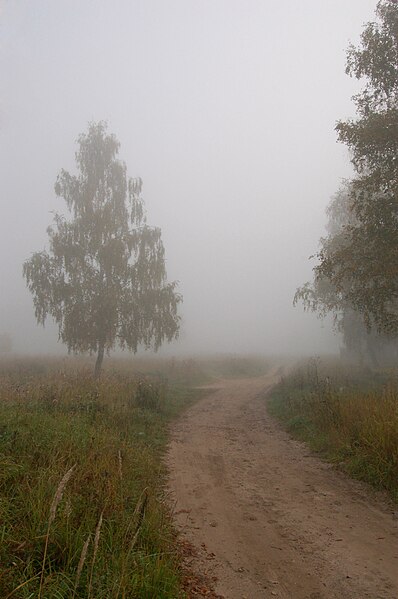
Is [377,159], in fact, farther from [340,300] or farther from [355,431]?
[340,300]

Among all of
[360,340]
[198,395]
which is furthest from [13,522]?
[360,340]

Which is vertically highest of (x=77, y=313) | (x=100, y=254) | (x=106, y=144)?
(x=106, y=144)

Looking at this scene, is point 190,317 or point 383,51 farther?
point 190,317

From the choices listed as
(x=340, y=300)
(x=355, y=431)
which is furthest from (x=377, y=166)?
(x=340, y=300)

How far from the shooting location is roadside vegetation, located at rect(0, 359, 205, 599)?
3.07m

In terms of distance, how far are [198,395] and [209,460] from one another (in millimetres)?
10017

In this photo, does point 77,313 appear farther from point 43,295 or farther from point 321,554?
point 321,554

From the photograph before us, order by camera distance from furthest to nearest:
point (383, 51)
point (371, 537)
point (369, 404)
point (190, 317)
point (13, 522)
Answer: point (190, 317) → point (383, 51) → point (369, 404) → point (371, 537) → point (13, 522)

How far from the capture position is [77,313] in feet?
64.2

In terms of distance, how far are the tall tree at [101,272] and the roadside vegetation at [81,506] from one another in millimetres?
9858

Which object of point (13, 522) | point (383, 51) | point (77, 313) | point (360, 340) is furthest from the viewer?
point (360, 340)

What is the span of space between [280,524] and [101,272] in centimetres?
1746

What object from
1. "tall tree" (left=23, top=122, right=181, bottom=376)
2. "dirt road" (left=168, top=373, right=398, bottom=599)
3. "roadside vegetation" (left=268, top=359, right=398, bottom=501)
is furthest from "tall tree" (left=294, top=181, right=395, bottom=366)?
"dirt road" (left=168, top=373, right=398, bottom=599)

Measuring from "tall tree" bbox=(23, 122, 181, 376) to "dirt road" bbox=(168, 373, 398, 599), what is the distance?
38.4ft
